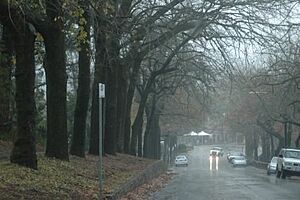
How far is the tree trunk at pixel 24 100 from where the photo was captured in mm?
15484

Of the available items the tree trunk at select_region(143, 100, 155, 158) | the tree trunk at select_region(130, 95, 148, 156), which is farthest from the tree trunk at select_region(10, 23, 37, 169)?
the tree trunk at select_region(143, 100, 155, 158)

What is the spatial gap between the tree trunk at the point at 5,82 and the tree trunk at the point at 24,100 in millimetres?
6647

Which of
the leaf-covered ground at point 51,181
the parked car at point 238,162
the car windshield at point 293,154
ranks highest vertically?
the car windshield at point 293,154

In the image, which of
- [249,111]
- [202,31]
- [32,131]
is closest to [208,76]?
[202,31]

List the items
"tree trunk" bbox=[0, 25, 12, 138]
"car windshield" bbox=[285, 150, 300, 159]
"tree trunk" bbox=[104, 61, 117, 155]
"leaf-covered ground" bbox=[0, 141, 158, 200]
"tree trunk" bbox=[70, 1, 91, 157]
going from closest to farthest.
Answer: "leaf-covered ground" bbox=[0, 141, 158, 200], "tree trunk" bbox=[0, 25, 12, 138], "tree trunk" bbox=[70, 1, 91, 157], "tree trunk" bbox=[104, 61, 117, 155], "car windshield" bbox=[285, 150, 300, 159]

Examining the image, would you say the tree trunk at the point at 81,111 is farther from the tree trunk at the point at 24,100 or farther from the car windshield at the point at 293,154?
the car windshield at the point at 293,154

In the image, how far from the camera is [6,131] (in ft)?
89.0

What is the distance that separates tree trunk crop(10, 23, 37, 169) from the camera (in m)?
15.5

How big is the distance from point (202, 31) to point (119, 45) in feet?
13.1

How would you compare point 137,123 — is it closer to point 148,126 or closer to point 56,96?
point 148,126

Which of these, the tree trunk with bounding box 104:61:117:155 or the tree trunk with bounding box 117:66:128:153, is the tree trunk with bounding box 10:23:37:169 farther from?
the tree trunk with bounding box 117:66:128:153

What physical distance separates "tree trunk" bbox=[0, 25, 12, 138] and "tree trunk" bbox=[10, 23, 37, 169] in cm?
665

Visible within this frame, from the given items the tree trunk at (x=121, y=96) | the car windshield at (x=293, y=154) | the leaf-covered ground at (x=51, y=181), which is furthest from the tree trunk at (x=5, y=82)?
the car windshield at (x=293, y=154)

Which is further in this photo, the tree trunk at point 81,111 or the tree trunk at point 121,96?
the tree trunk at point 121,96
